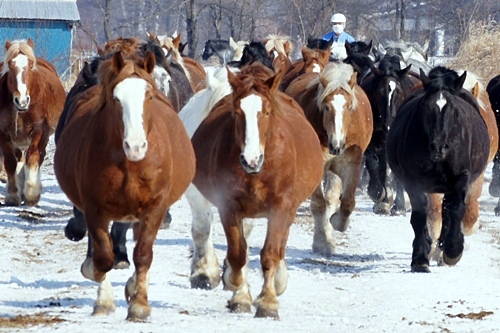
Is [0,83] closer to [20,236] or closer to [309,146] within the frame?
[20,236]

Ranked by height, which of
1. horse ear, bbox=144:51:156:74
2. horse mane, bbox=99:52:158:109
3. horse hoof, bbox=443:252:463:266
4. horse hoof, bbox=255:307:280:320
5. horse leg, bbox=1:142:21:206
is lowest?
horse leg, bbox=1:142:21:206

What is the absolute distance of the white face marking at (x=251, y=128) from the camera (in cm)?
931

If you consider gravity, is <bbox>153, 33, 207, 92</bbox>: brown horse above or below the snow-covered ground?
above

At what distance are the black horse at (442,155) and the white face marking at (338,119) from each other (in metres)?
0.88

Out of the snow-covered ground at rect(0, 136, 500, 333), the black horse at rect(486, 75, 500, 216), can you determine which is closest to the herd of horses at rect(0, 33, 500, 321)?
the snow-covered ground at rect(0, 136, 500, 333)

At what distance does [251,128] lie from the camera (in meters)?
9.45

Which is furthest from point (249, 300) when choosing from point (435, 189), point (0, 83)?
point (0, 83)

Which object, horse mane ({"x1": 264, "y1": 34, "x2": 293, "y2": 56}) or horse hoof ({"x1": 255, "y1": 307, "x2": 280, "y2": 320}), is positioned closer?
horse hoof ({"x1": 255, "y1": 307, "x2": 280, "y2": 320})

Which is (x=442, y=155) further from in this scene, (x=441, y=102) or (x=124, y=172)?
(x=124, y=172)

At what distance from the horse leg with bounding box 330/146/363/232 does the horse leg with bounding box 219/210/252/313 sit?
4.54 metres

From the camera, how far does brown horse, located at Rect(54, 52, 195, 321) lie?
8.95 metres

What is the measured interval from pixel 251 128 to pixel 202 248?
2342 millimetres

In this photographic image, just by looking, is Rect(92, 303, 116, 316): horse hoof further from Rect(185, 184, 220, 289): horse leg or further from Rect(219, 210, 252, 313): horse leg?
Rect(185, 184, 220, 289): horse leg

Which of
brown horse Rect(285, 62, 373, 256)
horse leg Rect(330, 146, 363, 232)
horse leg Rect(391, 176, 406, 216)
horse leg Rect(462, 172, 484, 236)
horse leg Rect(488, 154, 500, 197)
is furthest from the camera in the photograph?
horse leg Rect(488, 154, 500, 197)
